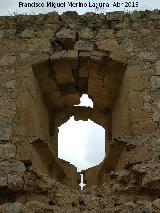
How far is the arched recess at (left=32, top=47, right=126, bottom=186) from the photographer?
6.58 metres

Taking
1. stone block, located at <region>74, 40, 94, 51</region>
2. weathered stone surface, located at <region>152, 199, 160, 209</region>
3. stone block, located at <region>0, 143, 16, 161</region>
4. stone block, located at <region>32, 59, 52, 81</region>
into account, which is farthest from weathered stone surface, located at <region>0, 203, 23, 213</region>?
stone block, located at <region>74, 40, 94, 51</region>

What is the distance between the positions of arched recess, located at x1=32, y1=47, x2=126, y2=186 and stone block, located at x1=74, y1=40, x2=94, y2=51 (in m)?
0.08

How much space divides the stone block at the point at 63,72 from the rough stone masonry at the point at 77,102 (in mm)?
15

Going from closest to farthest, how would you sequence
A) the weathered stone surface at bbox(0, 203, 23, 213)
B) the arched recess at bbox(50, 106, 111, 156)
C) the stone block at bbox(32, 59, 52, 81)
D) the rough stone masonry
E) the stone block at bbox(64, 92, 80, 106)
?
1. the weathered stone surface at bbox(0, 203, 23, 213)
2. the rough stone masonry
3. the stone block at bbox(32, 59, 52, 81)
4. the stone block at bbox(64, 92, 80, 106)
5. the arched recess at bbox(50, 106, 111, 156)

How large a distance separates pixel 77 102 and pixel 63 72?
2.70 feet

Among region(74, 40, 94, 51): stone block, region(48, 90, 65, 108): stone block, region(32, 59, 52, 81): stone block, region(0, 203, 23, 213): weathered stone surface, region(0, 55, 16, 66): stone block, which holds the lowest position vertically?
region(0, 203, 23, 213): weathered stone surface

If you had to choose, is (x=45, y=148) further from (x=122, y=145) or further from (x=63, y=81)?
(x=63, y=81)

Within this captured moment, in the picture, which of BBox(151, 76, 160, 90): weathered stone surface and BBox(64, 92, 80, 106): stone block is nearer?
BBox(151, 76, 160, 90): weathered stone surface

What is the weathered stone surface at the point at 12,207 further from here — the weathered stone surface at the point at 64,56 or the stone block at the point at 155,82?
the stone block at the point at 155,82

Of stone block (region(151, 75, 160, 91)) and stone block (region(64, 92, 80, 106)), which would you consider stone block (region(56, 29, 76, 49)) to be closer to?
stone block (region(64, 92, 80, 106))

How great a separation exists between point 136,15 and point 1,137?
283cm

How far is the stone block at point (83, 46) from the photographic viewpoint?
21.8 feet

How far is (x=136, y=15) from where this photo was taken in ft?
23.1

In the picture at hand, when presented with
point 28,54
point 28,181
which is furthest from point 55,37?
point 28,181
